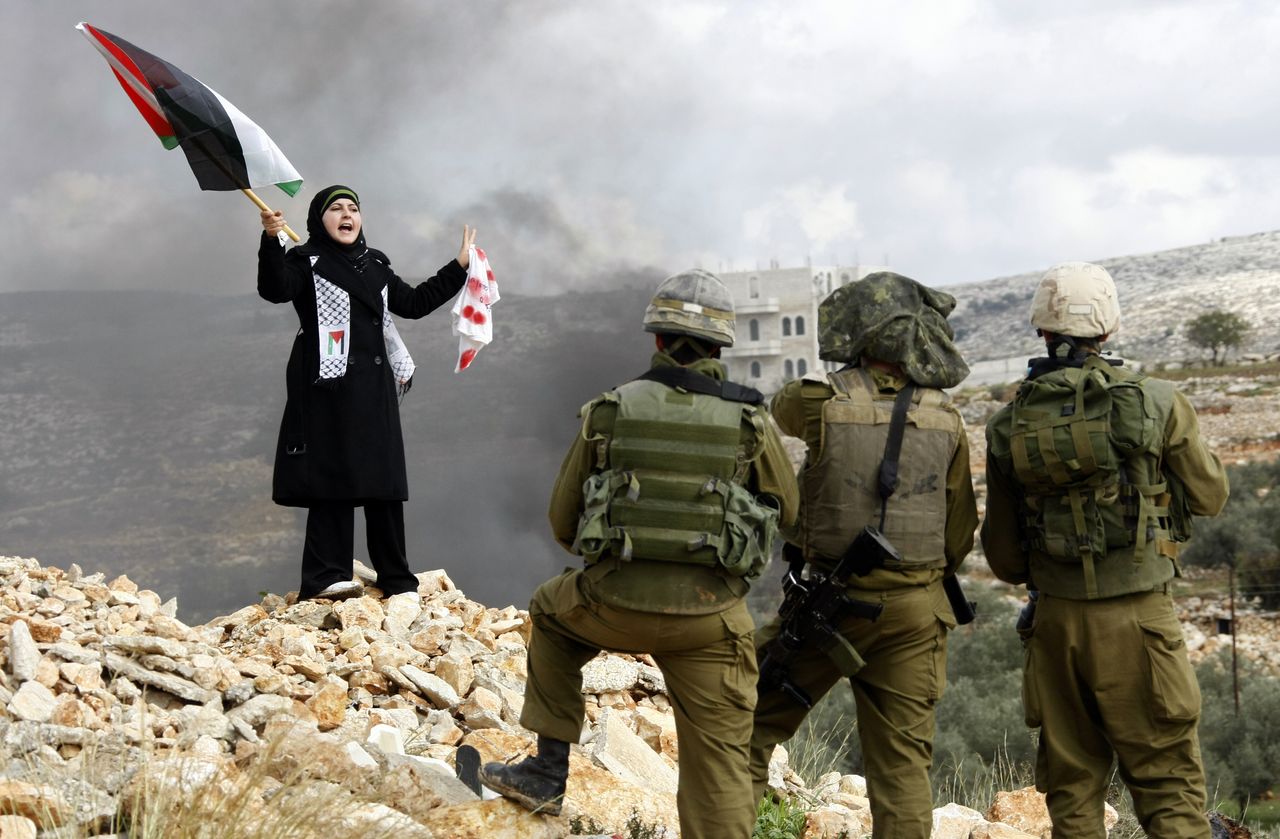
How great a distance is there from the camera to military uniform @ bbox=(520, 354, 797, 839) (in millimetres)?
3748

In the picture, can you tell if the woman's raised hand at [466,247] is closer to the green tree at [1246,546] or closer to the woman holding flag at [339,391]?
the woman holding flag at [339,391]

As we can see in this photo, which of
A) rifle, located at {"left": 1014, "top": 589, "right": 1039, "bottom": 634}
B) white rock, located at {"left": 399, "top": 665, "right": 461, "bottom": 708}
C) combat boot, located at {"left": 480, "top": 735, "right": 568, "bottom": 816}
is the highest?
rifle, located at {"left": 1014, "top": 589, "right": 1039, "bottom": 634}

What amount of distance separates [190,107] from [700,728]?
4.68 m

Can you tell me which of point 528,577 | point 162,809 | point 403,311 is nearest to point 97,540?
point 528,577

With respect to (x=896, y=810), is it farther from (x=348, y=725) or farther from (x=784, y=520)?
(x=348, y=725)

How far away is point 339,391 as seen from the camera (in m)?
7.30

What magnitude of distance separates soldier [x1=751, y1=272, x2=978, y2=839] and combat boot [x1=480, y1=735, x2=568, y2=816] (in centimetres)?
85

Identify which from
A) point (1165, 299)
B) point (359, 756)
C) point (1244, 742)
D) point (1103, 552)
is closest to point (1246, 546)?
point (1244, 742)

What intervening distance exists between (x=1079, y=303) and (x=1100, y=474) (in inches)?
22.6

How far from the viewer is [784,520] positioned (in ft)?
13.2

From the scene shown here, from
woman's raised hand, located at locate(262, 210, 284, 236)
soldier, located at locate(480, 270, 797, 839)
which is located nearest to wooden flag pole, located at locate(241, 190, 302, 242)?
woman's raised hand, located at locate(262, 210, 284, 236)

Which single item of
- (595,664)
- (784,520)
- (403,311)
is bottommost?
(595,664)

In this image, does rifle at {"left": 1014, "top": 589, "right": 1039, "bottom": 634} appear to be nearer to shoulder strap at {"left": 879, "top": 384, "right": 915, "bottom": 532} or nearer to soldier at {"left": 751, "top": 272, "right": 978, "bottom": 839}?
soldier at {"left": 751, "top": 272, "right": 978, "bottom": 839}

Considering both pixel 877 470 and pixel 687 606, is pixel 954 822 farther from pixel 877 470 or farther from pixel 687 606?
pixel 687 606
